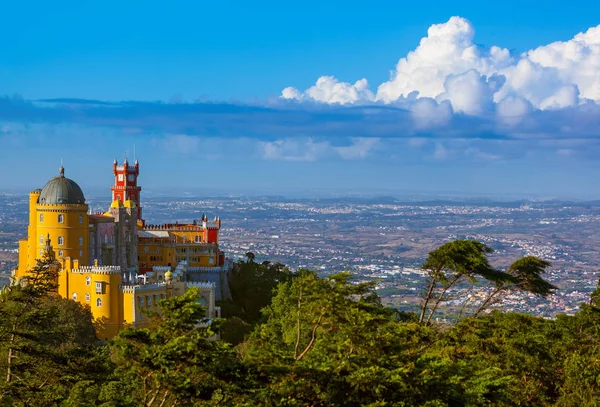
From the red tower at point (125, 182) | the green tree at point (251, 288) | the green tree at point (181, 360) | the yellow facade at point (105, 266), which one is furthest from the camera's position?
the red tower at point (125, 182)

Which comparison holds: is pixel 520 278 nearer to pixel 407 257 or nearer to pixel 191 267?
pixel 191 267

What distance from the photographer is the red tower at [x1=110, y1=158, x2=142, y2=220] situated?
86562mm

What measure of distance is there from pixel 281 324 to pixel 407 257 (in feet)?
460

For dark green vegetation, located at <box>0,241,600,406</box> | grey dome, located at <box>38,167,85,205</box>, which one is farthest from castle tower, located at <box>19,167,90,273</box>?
dark green vegetation, located at <box>0,241,600,406</box>

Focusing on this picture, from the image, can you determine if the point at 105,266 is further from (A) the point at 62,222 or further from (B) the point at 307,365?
(B) the point at 307,365

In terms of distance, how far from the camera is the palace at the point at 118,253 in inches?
2466

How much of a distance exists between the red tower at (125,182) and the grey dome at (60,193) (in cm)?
1576

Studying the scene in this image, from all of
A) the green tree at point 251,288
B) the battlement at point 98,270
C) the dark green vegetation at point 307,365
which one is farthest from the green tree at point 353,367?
the green tree at point 251,288

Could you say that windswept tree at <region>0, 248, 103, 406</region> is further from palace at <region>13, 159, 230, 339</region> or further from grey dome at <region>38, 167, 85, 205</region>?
grey dome at <region>38, 167, 85, 205</region>

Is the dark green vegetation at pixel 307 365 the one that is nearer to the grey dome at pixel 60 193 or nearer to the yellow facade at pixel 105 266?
the yellow facade at pixel 105 266

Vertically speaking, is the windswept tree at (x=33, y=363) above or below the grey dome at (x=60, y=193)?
below

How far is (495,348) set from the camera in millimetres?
40906

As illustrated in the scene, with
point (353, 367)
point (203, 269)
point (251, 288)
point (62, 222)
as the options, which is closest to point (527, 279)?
point (353, 367)

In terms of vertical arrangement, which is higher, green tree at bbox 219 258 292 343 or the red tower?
the red tower
